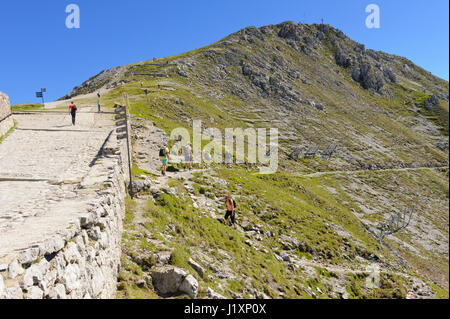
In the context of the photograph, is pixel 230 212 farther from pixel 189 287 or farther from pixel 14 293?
pixel 14 293

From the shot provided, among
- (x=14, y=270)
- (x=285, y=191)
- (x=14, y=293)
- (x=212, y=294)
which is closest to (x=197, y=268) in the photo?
(x=212, y=294)

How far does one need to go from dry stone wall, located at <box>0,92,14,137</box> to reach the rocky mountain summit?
1032cm

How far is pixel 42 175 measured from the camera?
13.4 m

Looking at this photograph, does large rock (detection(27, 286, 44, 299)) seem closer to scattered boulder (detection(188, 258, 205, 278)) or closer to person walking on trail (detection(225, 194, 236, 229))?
scattered boulder (detection(188, 258, 205, 278))

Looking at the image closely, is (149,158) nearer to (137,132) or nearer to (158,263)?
(137,132)

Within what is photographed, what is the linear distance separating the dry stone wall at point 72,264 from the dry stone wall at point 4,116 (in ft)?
59.6

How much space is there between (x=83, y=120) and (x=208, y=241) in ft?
75.7

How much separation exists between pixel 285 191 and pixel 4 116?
29.4m

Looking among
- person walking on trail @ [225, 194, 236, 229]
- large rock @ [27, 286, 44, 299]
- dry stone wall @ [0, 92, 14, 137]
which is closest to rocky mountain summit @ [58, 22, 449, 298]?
person walking on trail @ [225, 194, 236, 229]

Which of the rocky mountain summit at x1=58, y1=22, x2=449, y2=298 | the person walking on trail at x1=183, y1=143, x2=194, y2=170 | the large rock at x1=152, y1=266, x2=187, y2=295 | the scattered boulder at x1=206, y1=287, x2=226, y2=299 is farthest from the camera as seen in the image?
the person walking on trail at x1=183, y1=143, x2=194, y2=170

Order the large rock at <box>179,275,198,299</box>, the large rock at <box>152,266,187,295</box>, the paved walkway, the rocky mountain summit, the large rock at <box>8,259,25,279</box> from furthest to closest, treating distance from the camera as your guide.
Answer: the rocky mountain summit < the large rock at <box>152,266,187,295</box> < the large rock at <box>179,275,198,299</box> < the paved walkway < the large rock at <box>8,259,25,279</box>

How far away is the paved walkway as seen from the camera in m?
7.18

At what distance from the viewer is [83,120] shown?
29.5m

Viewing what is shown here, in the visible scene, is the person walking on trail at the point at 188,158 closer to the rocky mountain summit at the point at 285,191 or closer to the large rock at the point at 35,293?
the rocky mountain summit at the point at 285,191
